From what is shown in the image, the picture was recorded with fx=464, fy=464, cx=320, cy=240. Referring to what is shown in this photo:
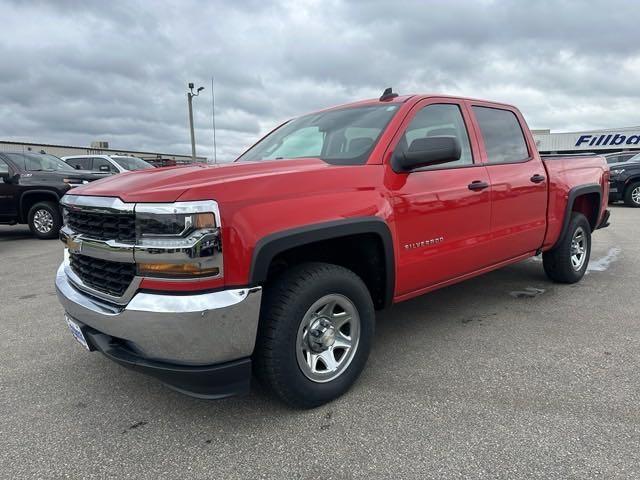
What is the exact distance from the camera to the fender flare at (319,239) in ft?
7.41

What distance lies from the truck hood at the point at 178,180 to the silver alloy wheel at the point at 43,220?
7.59 meters

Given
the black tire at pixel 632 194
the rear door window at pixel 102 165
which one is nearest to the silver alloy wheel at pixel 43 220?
the rear door window at pixel 102 165

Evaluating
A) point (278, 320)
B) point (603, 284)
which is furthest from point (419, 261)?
point (603, 284)

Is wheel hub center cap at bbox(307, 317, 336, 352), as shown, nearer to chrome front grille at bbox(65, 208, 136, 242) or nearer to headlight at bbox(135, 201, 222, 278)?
headlight at bbox(135, 201, 222, 278)

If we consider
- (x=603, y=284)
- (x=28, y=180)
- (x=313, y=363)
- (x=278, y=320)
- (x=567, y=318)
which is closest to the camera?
(x=278, y=320)

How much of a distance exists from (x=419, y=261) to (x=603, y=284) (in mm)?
3065

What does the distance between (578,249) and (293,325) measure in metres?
4.06

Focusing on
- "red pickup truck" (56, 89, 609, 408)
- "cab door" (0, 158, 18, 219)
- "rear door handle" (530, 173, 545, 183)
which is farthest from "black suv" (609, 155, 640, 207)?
"cab door" (0, 158, 18, 219)

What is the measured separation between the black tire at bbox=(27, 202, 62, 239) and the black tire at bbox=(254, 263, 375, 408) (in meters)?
8.28

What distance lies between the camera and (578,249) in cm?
513

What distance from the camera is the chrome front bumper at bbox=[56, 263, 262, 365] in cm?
212

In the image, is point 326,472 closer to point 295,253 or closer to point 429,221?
point 295,253

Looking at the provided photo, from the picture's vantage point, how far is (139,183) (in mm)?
2422

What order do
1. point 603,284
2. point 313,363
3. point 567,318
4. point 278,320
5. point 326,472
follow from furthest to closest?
point 603,284 → point 567,318 → point 313,363 → point 278,320 → point 326,472
